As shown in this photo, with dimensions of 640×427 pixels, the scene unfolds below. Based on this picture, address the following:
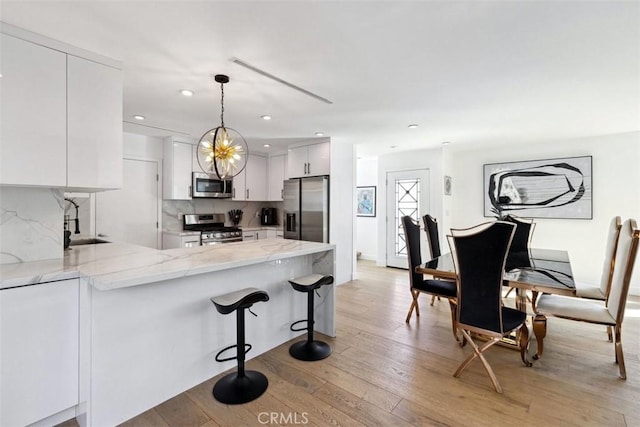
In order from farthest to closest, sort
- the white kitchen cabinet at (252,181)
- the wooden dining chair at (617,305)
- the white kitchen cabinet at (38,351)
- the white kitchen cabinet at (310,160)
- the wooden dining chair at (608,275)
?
the white kitchen cabinet at (252,181), the white kitchen cabinet at (310,160), the wooden dining chair at (608,275), the wooden dining chair at (617,305), the white kitchen cabinet at (38,351)

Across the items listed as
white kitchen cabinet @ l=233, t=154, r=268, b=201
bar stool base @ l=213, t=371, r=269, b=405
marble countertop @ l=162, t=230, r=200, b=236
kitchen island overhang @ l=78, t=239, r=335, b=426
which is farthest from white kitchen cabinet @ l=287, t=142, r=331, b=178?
bar stool base @ l=213, t=371, r=269, b=405

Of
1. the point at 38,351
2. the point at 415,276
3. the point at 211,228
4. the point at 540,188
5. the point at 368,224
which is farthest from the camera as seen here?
the point at 368,224

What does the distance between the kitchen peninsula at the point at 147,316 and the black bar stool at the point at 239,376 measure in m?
0.19

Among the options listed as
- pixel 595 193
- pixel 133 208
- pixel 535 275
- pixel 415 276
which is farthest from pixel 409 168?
pixel 133 208

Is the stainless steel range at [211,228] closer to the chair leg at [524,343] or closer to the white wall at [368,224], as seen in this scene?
the white wall at [368,224]

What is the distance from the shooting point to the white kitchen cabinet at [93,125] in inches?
78.6

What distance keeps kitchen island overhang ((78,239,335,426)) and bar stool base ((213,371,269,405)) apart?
179 mm

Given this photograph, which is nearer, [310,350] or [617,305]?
[617,305]

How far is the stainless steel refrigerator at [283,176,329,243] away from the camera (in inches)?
181

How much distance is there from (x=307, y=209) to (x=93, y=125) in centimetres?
307

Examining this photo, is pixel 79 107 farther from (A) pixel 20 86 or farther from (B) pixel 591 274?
(B) pixel 591 274

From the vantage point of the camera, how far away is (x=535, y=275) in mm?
2391

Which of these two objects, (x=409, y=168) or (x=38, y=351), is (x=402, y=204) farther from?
(x=38, y=351)

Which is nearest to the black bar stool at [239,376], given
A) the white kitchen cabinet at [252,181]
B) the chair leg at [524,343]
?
the chair leg at [524,343]
